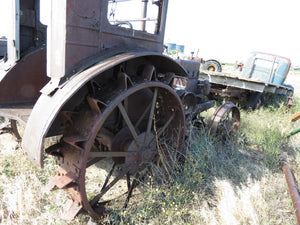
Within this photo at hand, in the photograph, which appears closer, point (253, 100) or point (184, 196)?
point (184, 196)

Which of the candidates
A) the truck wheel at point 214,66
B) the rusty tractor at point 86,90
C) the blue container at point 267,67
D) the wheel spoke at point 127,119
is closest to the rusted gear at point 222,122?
the rusty tractor at point 86,90

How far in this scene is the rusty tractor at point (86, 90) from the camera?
64.7 inches

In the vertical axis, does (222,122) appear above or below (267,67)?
below

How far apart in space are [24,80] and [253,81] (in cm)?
629

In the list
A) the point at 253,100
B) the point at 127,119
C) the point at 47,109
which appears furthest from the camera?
the point at 253,100

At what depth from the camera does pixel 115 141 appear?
2.48 m

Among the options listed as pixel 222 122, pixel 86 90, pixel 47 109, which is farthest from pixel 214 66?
pixel 47 109

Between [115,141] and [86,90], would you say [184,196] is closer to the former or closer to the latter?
[115,141]

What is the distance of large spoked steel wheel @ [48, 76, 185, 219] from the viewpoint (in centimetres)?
171

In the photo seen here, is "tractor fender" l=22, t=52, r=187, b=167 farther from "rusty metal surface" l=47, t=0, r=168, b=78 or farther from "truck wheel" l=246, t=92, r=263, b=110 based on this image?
"truck wheel" l=246, t=92, r=263, b=110

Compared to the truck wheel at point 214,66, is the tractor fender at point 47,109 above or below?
above

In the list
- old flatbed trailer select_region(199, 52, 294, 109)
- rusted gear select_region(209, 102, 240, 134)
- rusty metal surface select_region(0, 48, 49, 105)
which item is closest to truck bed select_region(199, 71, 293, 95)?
old flatbed trailer select_region(199, 52, 294, 109)

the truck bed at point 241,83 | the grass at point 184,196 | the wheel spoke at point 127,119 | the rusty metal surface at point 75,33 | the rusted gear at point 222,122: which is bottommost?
the grass at point 184,196

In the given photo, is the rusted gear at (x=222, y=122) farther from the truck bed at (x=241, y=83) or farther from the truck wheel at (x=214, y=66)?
the truck wheel at (x=214, y=66)
